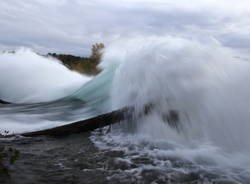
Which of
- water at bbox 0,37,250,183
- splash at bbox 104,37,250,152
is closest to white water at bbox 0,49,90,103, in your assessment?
water at bbox 0,37,250,183

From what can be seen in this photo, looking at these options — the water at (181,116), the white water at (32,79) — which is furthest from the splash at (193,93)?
the white water at (32,79)

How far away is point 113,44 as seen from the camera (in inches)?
369

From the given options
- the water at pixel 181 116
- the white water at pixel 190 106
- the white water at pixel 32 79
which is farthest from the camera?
the white water at pixel 32 79

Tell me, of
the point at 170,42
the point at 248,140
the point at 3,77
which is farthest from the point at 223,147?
the point at 3,77

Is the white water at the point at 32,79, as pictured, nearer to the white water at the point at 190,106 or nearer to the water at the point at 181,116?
the water at the point at 181,116

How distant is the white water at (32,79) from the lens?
10.4 meters

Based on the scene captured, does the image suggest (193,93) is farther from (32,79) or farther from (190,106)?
(32,79)

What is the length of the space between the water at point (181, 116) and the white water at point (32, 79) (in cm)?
442

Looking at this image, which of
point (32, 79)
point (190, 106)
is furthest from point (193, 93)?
point (32, 79)

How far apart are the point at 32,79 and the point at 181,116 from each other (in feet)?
28.5

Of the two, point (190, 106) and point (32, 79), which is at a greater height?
point (32, 79)

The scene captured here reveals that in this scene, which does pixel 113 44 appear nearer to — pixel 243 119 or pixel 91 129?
pixel 91 129

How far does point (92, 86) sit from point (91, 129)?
12.9 feet

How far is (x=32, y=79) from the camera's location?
1136 cm
